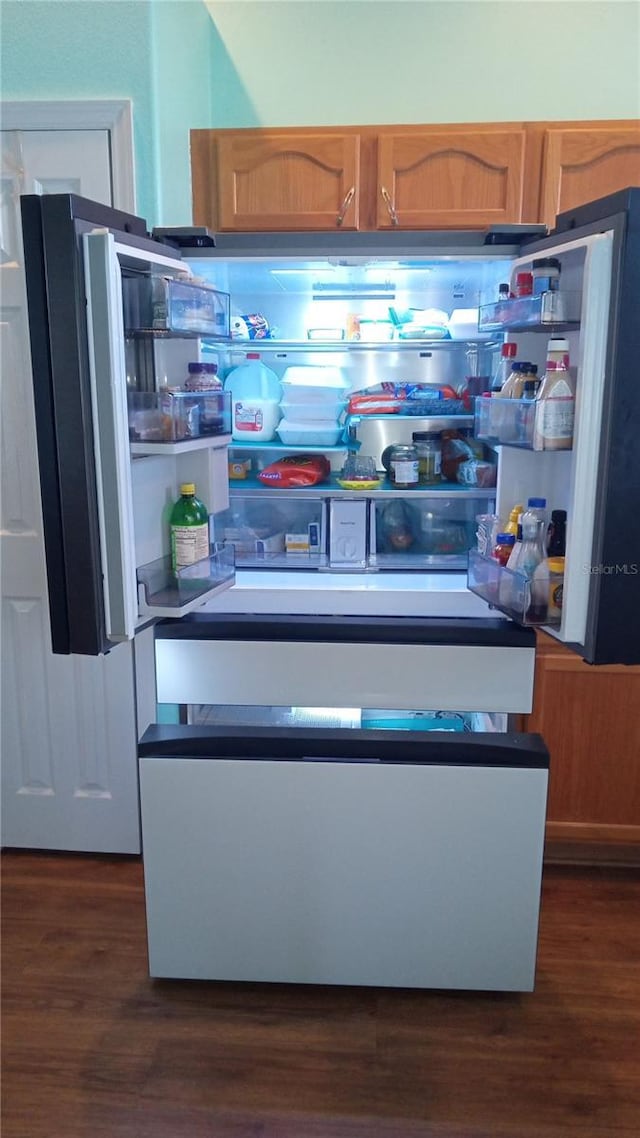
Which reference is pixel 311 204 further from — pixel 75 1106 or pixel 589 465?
pixel 75 1106

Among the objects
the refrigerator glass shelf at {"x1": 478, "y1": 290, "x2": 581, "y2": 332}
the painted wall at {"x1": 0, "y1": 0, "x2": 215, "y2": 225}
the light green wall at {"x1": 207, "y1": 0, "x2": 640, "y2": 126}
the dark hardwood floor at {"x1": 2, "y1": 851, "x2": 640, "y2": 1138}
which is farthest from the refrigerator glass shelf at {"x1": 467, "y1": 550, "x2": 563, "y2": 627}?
the light green wall at {"x1": 207, "y1": 0, "x2": 640, "y2": 126}

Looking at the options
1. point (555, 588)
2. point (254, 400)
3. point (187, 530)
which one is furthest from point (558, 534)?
point (254, 400)

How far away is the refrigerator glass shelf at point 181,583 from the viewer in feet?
5.18

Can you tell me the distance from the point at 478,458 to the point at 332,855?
1107 millimetres

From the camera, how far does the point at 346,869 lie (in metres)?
1.71

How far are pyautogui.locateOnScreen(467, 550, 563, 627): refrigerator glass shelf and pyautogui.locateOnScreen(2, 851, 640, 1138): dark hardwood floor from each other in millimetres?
915

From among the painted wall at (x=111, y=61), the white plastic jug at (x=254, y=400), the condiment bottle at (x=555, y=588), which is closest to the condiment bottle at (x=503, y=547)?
the condiment bottle at (x=555, y=588)

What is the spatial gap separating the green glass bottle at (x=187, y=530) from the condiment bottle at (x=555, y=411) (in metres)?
0.75

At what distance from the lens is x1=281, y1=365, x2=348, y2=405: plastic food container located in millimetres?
2195

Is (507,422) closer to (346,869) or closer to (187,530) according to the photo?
(187,530)

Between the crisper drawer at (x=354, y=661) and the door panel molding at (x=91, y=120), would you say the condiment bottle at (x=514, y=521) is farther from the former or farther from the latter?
the door panel molding at (x=91, y=120)

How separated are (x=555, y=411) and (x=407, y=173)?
1084mm

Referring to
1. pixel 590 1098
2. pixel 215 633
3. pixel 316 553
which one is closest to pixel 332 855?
pixel 215 633

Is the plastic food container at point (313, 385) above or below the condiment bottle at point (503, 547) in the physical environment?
above
